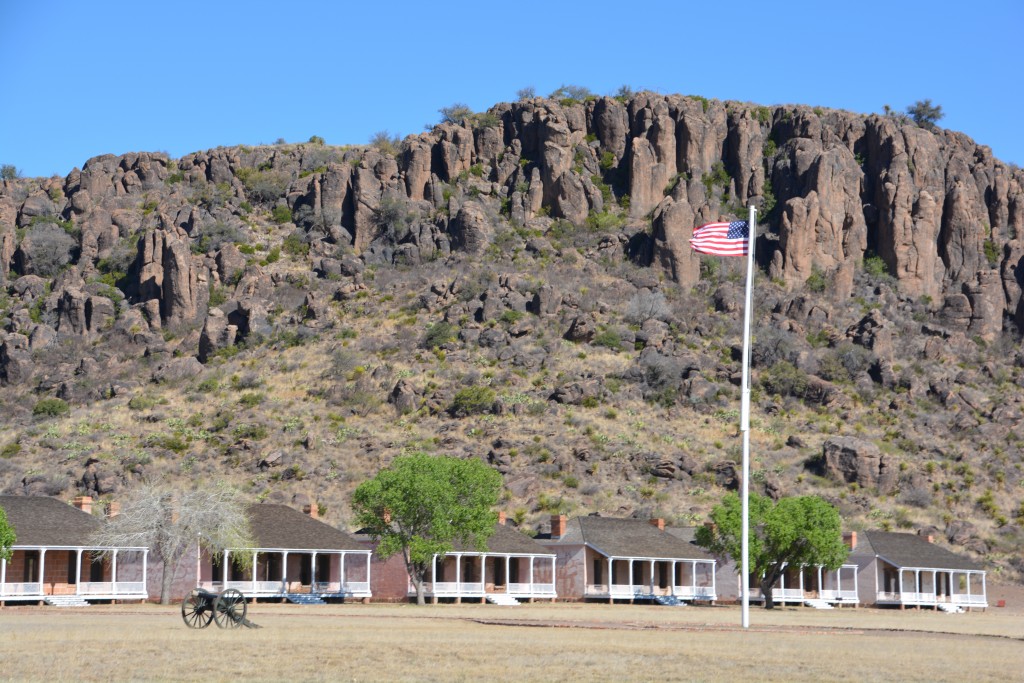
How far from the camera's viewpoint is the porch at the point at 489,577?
6581 cm

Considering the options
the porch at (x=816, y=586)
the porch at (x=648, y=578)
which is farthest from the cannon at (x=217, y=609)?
the porch at (x=816, y=586)

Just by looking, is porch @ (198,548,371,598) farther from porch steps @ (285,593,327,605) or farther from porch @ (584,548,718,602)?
porch @ (584,548,718,602)

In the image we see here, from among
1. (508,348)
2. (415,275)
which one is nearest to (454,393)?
(508,348)

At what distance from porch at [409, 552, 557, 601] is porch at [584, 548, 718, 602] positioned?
2.32 meters

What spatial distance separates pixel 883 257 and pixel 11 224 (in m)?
76.7

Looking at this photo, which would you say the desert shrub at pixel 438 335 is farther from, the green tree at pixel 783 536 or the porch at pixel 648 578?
the green tree at pixel 783 536

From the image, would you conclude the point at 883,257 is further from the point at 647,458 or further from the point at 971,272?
the point at 647,458

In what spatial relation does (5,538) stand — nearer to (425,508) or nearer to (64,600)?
(64,600)

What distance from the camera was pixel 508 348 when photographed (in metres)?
105

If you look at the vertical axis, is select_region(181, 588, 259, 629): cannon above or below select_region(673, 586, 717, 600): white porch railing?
above

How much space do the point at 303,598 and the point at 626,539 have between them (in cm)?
1717

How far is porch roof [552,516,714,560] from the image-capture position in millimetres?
69125

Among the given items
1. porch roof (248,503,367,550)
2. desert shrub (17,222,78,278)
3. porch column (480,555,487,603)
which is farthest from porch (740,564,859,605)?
desert shrub (17,222,78,278)

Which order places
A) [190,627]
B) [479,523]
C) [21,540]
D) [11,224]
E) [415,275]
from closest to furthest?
[190,627], [21,540], [479,523], [415,275], [11,224]
